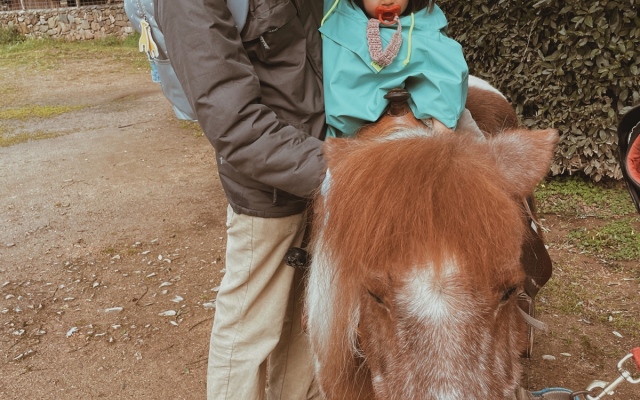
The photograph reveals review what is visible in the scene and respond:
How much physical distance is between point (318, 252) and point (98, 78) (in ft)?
39.9

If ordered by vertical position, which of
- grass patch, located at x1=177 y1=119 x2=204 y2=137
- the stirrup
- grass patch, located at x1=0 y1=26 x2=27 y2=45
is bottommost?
grass patch, located at x1=0 y1=26 x2=27 y2=45

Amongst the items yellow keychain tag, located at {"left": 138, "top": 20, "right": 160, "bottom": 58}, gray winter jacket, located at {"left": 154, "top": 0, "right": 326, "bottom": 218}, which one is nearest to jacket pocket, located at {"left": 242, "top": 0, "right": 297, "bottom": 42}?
gray winter jacket, located at {"left": 154, "top": 0, "right": 326, "bottom": 218}

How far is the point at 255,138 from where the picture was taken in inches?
74.5

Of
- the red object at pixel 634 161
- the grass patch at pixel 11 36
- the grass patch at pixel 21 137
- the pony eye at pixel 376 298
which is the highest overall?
the red object at pixel 634 161

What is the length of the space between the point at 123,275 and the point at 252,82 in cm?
344

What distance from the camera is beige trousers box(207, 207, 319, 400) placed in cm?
232

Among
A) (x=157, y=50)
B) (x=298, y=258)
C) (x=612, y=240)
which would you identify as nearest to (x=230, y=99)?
(x=157, y=50)

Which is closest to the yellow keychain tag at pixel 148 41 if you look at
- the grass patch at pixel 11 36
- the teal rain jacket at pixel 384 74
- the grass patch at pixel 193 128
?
the teal rain jacket at pixel 384 74

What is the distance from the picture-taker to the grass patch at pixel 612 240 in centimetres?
489

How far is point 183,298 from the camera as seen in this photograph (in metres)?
4.51

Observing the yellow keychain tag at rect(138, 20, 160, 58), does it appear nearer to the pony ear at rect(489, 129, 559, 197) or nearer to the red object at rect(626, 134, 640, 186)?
the pony ear at rect(489, 129, 559, 197)

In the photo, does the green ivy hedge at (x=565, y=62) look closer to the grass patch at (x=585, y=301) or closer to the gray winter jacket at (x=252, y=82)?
the grass patch at (x=585, y=301)

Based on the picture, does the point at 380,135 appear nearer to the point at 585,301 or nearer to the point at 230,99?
the point at 230,99

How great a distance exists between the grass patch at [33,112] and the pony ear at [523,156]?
9.57 metres
